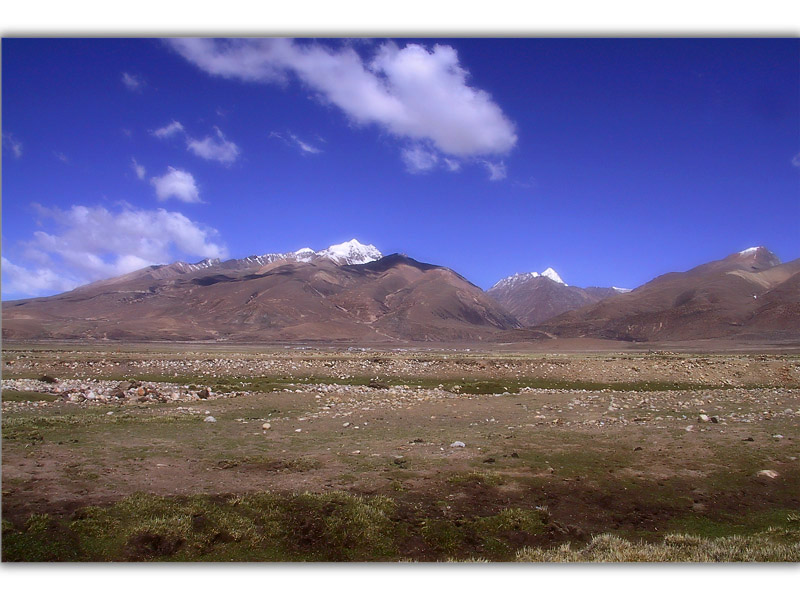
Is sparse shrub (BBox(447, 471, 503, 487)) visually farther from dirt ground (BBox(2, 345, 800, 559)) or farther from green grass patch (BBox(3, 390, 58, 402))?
green grass patch (BBox(3, 390, 58, 402))

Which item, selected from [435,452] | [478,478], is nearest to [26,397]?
[435,452]

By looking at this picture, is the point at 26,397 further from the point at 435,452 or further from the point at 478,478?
the point at 478,478

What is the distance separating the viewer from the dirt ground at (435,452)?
29.8 feet

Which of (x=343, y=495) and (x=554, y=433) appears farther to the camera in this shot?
(x=554, y=433)

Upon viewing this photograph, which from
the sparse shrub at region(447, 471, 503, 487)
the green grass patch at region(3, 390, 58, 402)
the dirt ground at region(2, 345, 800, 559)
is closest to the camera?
the dirt ground at region(2, 345, 800, 559)

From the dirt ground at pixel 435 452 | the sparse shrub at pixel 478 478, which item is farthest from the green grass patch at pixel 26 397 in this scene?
the sparse shrub at pixel 478 478

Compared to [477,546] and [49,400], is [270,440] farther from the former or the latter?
[49,400]

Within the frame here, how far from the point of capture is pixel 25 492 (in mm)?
8977

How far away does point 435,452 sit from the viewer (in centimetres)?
1284

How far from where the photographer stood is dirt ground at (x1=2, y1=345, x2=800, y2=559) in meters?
9.07

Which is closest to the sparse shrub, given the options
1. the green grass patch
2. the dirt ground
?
the dirt ground

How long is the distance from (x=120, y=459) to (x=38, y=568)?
469cm

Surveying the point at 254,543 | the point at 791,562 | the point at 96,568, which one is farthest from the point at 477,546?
the point at 96,568

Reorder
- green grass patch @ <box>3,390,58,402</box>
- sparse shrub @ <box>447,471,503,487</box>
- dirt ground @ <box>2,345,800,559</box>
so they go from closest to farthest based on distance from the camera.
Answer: dirt ground @ <box>2,345,800,559</box>
sparse shrub @ <box>447,471,503,487</box>
green grass patch @ <box>3,390,58,402</box>
